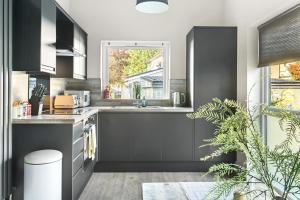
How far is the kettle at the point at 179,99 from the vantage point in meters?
4.74

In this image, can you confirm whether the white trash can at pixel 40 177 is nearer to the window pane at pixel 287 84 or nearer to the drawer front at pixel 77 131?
the drawer front at pixel 77 131

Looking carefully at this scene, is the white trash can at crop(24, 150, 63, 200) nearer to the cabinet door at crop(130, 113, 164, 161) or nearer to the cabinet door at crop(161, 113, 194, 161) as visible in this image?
the cabinet door at crop(130, 113, 164, 161)

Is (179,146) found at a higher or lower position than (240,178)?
lower

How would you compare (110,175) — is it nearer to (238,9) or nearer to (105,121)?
(105,121)

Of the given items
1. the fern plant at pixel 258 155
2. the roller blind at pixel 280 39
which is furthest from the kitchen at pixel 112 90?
the fern plant at pixel 258 155

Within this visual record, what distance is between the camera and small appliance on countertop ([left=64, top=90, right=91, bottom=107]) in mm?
4426

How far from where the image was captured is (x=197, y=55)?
4.23 meters

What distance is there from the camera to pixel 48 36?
3.03 meters

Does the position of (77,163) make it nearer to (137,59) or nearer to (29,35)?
(29,35)

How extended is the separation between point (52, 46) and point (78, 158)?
1257 mm

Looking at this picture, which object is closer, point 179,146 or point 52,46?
point 52,46

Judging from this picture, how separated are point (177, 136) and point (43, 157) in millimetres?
2173

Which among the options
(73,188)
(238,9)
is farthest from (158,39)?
(73,188)

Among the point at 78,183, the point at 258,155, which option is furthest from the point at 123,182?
the point at 258,155
